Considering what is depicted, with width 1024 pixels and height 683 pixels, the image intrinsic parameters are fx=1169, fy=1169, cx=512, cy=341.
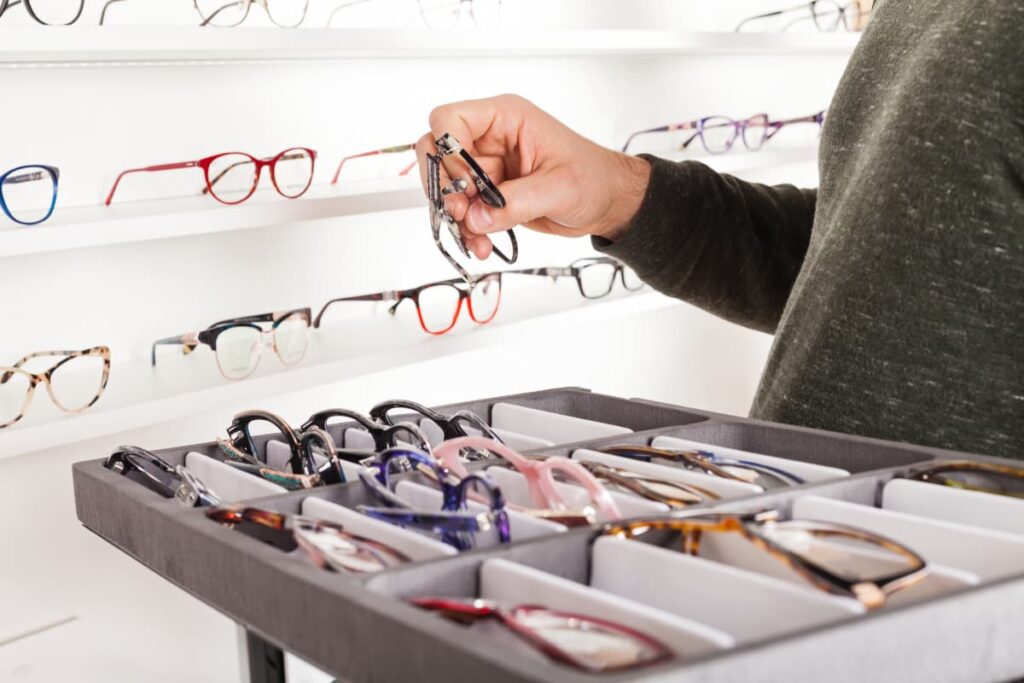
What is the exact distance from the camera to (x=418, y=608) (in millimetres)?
488

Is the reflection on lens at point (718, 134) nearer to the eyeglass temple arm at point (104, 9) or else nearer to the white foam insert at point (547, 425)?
the eyeglass temple arm at point (104, 9)

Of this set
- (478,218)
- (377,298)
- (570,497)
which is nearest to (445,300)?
(377,298)

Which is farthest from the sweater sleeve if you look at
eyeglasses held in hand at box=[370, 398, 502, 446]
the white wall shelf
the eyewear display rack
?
the eyewear display rack

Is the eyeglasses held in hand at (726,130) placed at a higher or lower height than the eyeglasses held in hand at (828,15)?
lower

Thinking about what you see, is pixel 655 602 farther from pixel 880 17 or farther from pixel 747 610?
pixel 880 17

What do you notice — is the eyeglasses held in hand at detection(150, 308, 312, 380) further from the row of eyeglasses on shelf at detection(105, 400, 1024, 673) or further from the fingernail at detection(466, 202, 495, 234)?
the row of eyeglasses on shelf at detection(105, 400, 1024, 673)

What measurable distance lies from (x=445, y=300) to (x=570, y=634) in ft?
4.68

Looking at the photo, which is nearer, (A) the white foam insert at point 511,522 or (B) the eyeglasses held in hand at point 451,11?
(A) the white foam insert at point 511,522

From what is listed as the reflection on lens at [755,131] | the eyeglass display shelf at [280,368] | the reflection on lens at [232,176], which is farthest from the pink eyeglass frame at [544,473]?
the reflection on lens at [755,131]

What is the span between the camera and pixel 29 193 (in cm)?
128

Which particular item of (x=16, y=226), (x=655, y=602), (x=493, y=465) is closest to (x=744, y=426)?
(x=493, y=465)

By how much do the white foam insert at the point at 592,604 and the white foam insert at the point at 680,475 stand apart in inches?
6.4

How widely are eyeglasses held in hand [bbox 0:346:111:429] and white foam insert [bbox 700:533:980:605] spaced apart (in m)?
0.89

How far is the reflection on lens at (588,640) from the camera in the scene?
1.43 ft
